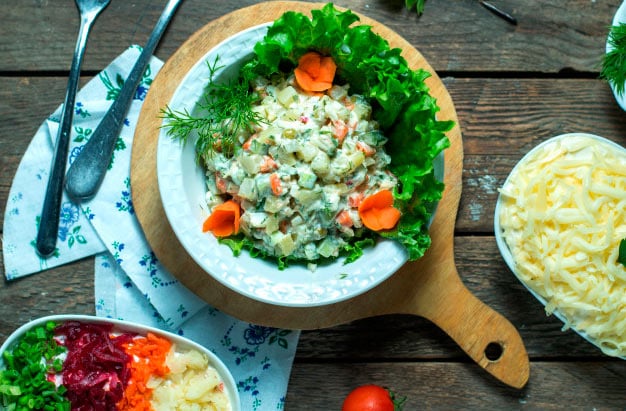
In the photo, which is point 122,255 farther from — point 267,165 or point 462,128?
point 462,128

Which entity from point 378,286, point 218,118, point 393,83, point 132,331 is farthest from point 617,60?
point 132,331

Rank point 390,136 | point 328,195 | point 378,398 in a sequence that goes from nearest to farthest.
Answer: point 328,195 < point 390,136 < point 378,398

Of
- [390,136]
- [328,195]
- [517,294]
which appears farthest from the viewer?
[517,294]

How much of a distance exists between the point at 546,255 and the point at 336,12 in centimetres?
113

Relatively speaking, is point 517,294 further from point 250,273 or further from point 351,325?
point 250,273

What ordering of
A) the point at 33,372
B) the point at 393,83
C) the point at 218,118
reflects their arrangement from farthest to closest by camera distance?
the point at 33,372 → the point at 218,118 → the point at 393,83

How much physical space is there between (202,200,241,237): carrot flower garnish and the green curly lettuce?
42 cm

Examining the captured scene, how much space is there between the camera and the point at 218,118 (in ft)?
6.75

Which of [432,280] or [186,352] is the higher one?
[432,280]

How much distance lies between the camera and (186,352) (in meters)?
2.26

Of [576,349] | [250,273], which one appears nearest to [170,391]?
[250,273]

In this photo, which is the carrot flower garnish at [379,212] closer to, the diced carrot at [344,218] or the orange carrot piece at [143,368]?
the diced carrot at [344,218]

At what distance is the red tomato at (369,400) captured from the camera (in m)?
2.27

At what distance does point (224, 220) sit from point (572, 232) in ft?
4.03
